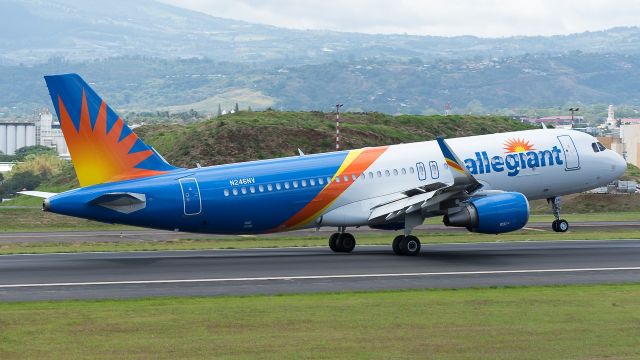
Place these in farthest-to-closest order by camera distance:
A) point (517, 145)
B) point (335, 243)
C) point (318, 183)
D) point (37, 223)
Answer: point (37, 223) < point (517, 145) < point (335, 243) < point (318, 183)

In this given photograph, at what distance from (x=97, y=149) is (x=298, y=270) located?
27.8ft

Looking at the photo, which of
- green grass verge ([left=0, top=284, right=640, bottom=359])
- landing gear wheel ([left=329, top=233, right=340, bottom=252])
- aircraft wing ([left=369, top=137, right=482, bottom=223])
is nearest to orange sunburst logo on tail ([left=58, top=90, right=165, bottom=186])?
landing gear wheel ([left=329, top=233, right=340, bottom=252])

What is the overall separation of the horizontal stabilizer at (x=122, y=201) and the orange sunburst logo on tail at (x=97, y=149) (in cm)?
88

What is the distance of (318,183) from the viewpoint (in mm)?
43531

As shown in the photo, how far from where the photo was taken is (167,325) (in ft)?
86.8

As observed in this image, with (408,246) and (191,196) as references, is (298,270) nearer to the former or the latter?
(191,196)

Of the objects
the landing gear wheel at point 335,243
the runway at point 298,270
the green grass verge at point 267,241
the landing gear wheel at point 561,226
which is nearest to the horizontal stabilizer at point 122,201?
the runway at point 298,270

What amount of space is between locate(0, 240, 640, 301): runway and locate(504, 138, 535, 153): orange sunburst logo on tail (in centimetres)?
431

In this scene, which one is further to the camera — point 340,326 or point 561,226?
point 561,226

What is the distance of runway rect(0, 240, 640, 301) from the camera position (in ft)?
111

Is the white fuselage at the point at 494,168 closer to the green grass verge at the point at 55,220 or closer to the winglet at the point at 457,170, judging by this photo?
the winglet at the point at 457,170

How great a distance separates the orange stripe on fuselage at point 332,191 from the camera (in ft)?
142

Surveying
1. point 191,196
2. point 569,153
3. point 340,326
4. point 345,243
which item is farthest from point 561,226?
point 340,326

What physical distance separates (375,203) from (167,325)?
1937 cm
